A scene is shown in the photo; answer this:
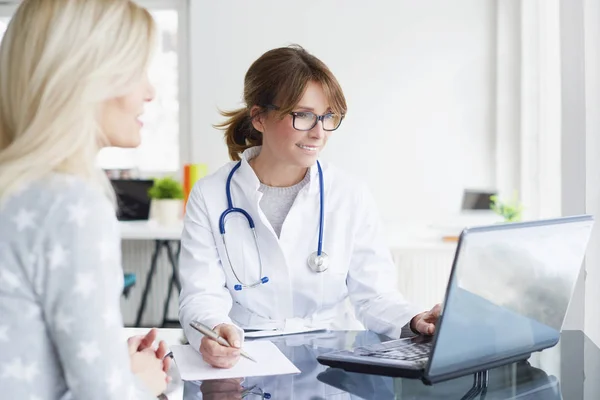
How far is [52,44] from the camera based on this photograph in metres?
0.90

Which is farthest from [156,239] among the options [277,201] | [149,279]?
[277,201]

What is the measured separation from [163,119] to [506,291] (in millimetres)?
A: 3902

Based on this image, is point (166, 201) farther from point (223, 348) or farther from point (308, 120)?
point (223, 348)

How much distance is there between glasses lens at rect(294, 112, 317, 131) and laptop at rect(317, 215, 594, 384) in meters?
0.65

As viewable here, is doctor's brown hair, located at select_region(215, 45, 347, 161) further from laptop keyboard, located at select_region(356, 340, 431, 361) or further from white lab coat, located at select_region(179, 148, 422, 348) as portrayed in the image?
laptop keyboard, located at select_region(356, 340, 431, 361)

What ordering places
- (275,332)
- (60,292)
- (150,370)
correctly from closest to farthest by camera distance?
1. (60,292)
2. (150,370)
3. (275,332)

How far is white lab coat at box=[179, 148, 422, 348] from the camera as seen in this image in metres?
1.76

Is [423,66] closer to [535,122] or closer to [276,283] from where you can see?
[535,122]

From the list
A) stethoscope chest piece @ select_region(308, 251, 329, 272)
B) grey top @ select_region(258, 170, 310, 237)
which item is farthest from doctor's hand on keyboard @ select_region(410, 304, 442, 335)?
grey top @ select_region(258, 170, 310, 237)

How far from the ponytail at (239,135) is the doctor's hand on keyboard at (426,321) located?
2.37ft

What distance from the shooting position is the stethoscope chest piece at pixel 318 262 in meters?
1.80

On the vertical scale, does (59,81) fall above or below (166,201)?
above

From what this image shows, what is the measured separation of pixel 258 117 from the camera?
188 centimetres

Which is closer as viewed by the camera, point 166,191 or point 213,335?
point 213,335
